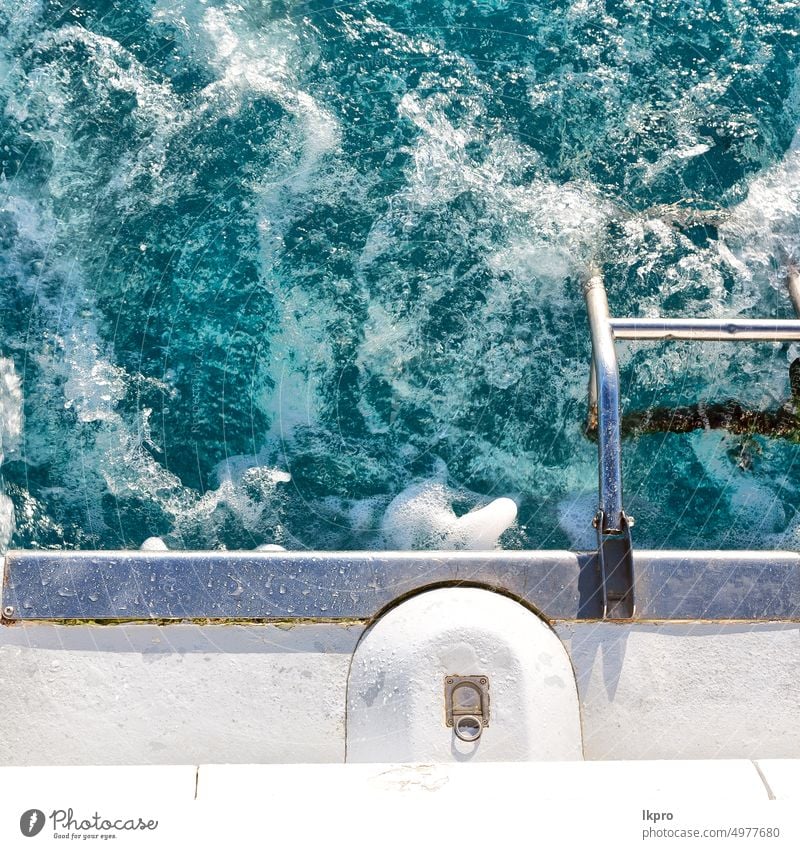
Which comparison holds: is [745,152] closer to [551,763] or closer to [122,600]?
[551,763]

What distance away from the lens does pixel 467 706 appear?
7.29ft

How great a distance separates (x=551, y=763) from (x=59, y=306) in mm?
2519

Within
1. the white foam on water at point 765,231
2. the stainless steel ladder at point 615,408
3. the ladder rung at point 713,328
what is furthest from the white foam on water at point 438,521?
the white foam on water at point 765,231

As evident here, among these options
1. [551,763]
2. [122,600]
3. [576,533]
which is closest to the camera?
[551,763]

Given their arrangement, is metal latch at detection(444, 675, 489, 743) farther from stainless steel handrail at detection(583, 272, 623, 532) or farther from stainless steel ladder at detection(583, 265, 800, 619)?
stainless steel handrail at detection(583, 272, 623, 532)

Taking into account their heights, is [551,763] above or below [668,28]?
below

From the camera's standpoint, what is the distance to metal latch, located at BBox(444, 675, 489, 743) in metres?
2.22

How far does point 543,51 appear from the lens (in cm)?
341

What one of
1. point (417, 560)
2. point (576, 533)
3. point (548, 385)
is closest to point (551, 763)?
point (417, 560)

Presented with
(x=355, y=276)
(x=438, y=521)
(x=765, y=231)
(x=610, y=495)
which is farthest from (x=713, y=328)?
(x=355, y=276)
